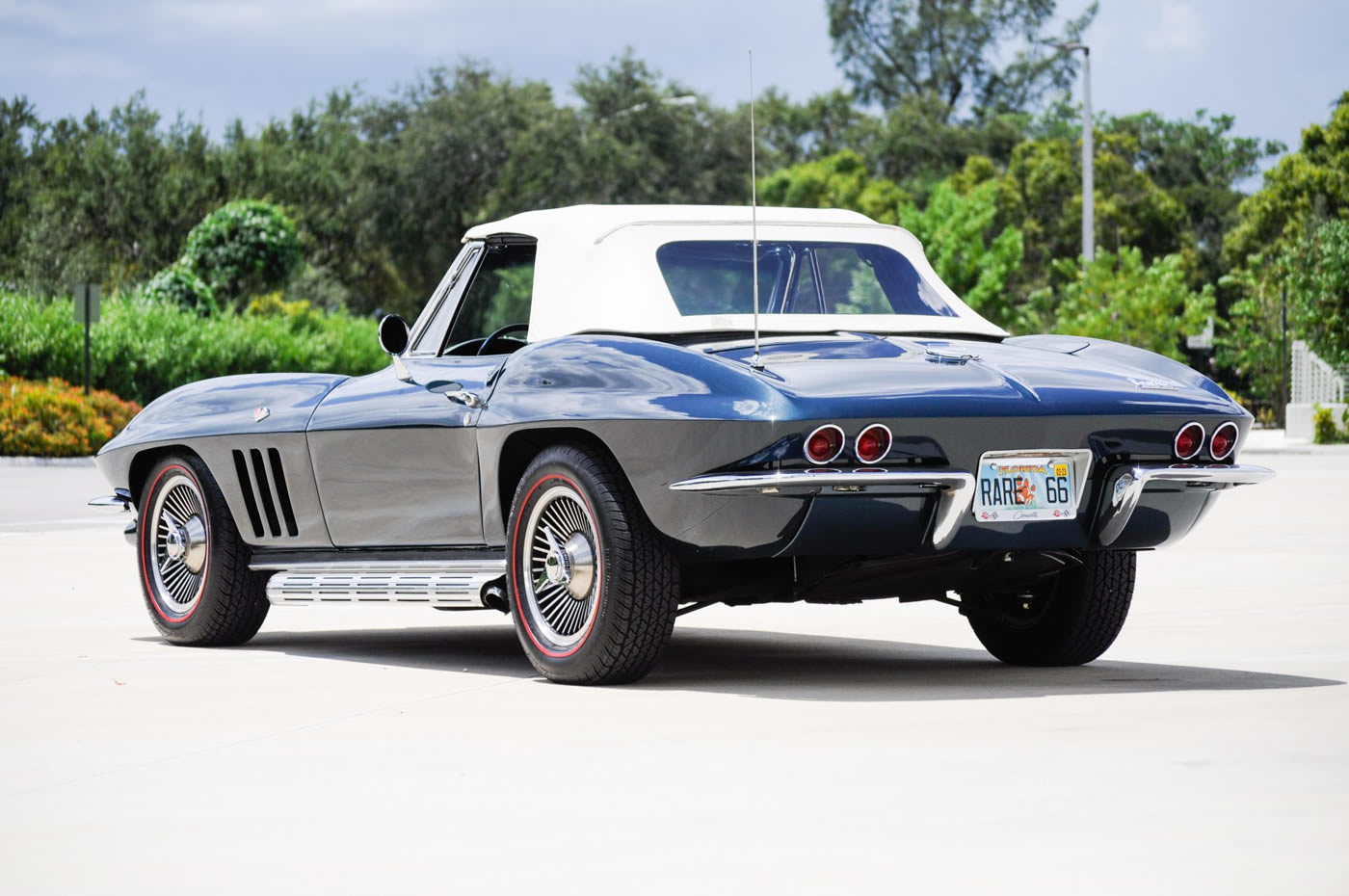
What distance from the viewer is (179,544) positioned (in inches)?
370

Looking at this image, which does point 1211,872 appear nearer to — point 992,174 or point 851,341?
→ point 851,341

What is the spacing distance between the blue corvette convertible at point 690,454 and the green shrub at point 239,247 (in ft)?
148

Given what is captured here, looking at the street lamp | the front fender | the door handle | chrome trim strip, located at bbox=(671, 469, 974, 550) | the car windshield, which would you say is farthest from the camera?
the street lamp

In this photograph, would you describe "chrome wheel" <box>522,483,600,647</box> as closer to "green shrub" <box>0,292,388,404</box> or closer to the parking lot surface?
the parking lot surface

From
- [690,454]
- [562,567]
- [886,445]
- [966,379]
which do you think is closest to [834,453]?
[886,445]

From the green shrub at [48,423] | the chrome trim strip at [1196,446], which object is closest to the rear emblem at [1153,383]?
the chrome trim strip at [1196,446]

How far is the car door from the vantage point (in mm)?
8016

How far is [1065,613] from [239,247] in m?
47.3

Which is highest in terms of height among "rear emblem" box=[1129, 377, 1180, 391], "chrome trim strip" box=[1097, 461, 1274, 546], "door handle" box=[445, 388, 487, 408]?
"rear emblem" box=[1129, 377, 1180, 391]

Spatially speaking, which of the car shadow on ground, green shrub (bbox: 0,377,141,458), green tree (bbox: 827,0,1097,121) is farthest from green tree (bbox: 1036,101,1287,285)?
the car shadow on ground

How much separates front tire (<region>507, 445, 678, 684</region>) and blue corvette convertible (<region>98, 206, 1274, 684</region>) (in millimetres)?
11

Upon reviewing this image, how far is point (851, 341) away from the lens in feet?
24.8

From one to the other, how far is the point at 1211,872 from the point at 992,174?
231 feet

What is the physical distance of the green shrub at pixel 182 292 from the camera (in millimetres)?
46594
